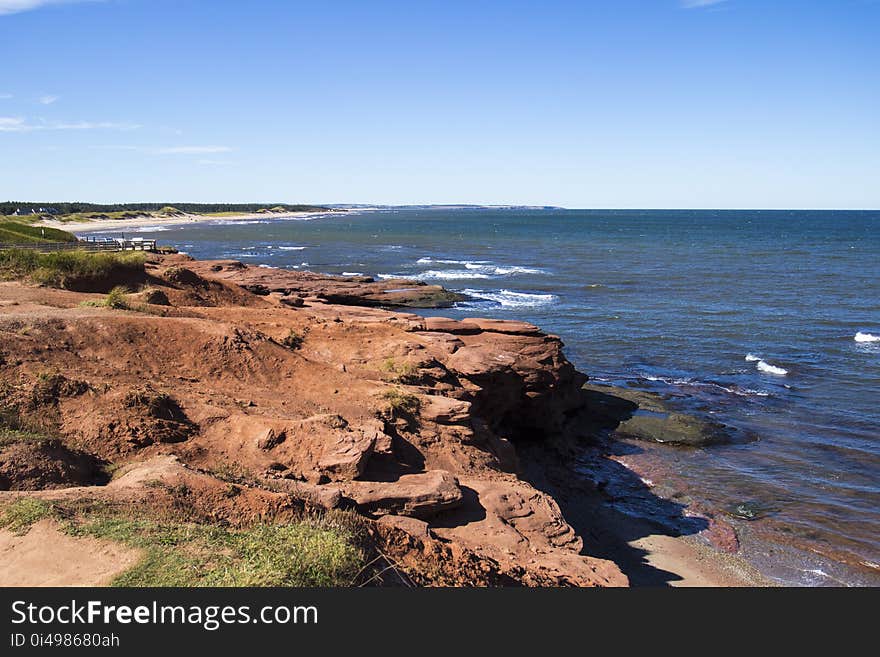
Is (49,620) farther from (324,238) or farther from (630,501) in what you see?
(324,238)

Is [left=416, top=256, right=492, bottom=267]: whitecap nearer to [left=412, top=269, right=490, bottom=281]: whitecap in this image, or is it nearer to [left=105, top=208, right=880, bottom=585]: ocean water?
[left=105, top=208, right=880, bottom=585]: ocean water

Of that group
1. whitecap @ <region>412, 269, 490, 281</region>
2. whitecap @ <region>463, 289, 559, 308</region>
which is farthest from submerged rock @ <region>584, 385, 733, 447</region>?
whitecap @ <region>412, 269, 490, 281</region>

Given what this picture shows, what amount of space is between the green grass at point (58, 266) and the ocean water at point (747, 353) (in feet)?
66.3

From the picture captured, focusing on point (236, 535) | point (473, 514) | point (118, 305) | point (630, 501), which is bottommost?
point (630, 501)

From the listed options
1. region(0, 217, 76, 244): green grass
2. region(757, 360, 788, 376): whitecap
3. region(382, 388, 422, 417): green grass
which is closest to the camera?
region(382, 388, 422, 417): green grass

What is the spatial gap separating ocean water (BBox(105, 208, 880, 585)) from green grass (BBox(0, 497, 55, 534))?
13.8 metres

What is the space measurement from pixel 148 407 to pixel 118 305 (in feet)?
26.2

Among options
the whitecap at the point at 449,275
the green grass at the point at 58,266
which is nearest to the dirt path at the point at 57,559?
the green grass at the point at 58,266

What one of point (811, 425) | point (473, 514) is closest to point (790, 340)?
point (811, 425)

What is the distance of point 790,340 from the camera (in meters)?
36.0

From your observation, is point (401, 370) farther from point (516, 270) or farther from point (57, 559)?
point (516, 270)

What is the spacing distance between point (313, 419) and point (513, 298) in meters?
38.5

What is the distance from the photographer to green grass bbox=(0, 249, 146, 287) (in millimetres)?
22734

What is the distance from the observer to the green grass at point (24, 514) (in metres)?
7.46
